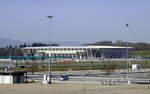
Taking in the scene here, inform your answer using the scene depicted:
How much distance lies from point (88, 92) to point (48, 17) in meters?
19.3

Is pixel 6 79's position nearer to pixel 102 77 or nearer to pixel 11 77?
pixel 11 77

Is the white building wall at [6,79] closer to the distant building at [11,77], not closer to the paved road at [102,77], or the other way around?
the distant building at [11,77]

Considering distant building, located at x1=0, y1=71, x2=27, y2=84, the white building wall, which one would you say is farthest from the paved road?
the white building wall

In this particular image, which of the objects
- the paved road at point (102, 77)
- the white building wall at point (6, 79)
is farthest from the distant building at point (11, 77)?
the paved road at point (102, 77)

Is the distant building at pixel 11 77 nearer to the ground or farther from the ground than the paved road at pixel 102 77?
farther from the ground

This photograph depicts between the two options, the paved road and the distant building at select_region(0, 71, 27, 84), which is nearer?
the distant building at select_region(0, 71, 27, 84)

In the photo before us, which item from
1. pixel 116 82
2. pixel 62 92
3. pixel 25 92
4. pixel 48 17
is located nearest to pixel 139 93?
pixel 62 92

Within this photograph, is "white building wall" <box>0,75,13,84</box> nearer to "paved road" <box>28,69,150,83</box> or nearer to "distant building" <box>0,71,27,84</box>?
"distant building" <box>0,71,27,84</box>

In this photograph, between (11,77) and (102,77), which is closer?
(11,77)

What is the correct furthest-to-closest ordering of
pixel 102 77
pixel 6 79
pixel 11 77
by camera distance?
pixel 102 77, pixel 6 79, pixel 11 77

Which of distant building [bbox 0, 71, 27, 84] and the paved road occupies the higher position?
distant building [bbox 0, 71, 27, 84]

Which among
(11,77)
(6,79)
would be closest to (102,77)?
(11,77)

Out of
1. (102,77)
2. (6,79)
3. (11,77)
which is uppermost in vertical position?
(11,77)

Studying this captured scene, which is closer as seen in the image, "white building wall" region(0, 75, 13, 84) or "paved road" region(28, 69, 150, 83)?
"white building wall" region(0, 75, 13, 84)
